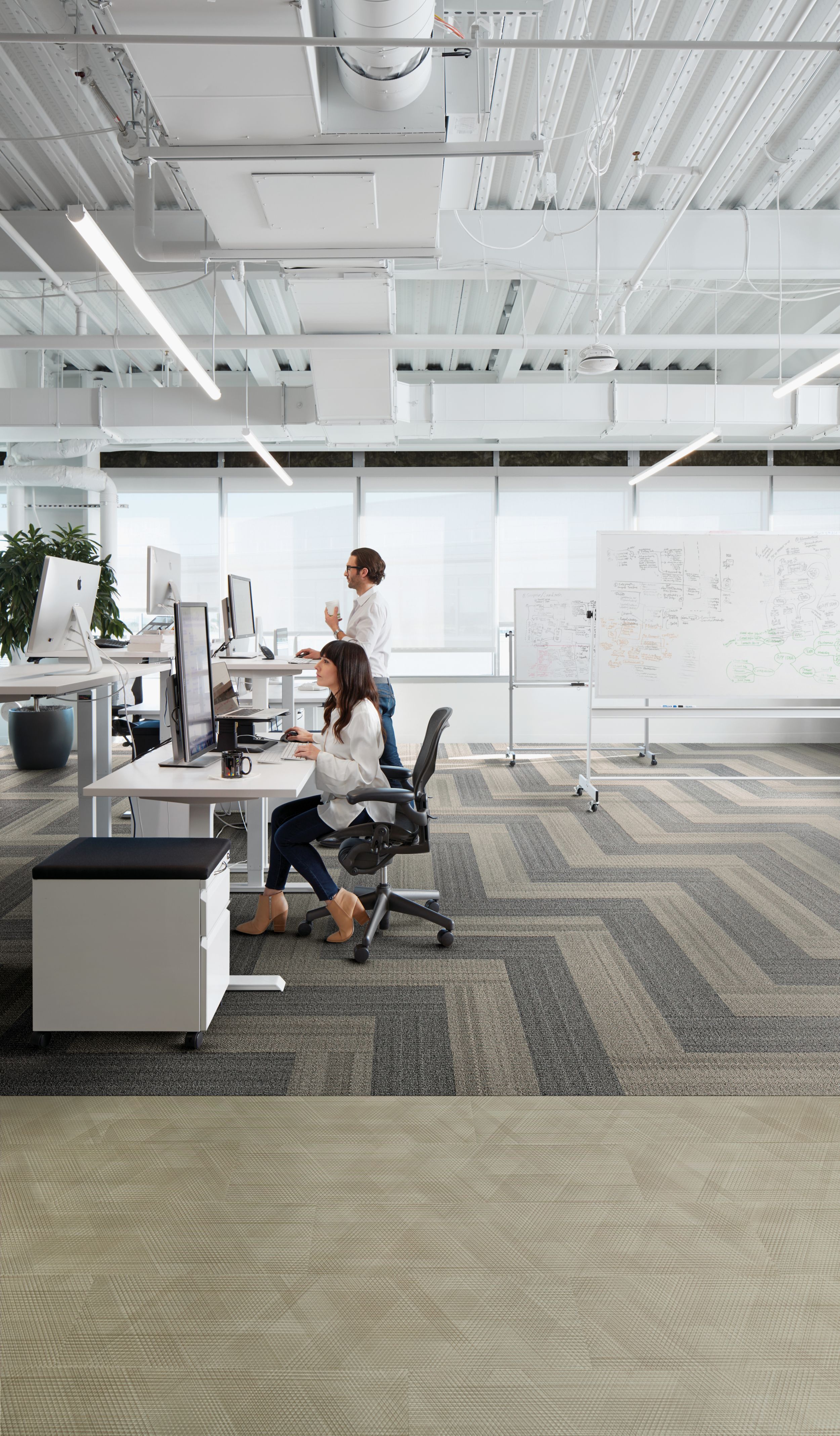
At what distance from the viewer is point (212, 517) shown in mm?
8945

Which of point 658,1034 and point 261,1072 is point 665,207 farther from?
point 261,1072

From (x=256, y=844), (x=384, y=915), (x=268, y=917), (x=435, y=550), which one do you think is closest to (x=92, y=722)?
(x=256, y=844)

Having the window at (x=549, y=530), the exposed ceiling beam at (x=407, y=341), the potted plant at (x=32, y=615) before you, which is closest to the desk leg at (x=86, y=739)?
the potted plant at (x=32, y=615)

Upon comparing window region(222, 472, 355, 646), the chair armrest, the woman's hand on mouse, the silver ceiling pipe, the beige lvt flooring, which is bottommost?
the beige lvt flooring

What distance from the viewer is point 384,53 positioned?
2920 millimetres

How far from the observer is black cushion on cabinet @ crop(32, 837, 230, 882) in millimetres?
2414

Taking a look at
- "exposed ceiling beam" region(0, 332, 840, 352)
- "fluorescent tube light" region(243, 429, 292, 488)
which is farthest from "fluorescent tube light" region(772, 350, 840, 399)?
"fluorescent tube light" region(243, 429, 292, 488)

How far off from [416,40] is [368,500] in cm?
641

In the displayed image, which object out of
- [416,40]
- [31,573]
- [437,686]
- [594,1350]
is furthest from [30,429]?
[594,1350]

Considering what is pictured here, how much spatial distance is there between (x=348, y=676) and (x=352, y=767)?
33 cm

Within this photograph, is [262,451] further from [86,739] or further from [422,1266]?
[422,1266]

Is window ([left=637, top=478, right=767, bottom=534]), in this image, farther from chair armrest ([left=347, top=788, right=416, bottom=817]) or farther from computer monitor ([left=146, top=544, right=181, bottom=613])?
chair armrest ([left=347, top=788, right=416, bottom=817])

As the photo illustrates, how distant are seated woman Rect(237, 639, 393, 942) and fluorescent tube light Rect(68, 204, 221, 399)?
5.29 feet

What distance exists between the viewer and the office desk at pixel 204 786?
8.69 ft
